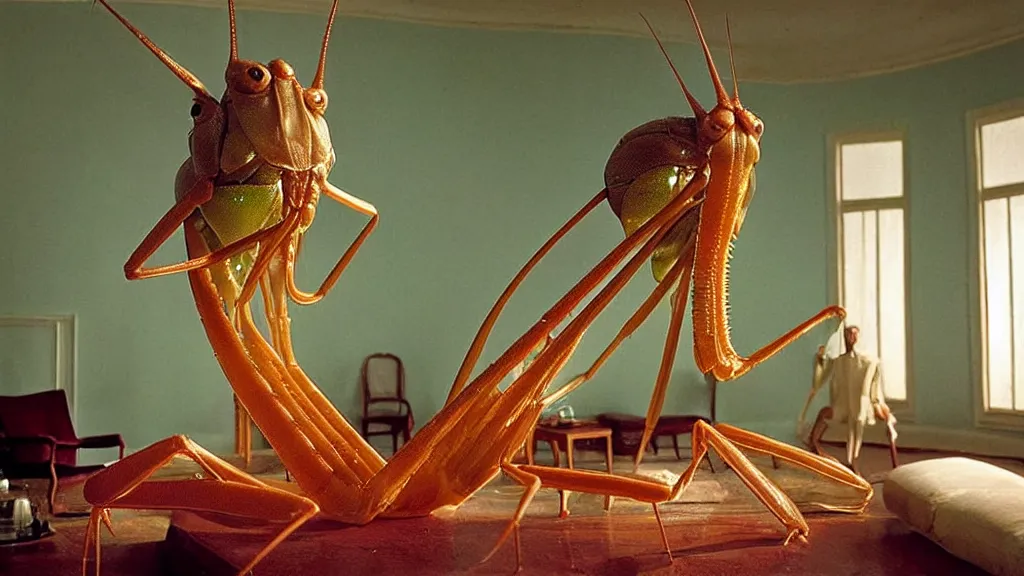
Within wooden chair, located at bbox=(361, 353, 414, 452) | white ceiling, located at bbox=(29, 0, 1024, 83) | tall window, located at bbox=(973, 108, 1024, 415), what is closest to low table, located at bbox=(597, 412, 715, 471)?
wooden chair, located at bbox=(361, 353, 414, 452)

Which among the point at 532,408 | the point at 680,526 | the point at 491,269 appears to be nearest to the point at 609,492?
the point at 532,408

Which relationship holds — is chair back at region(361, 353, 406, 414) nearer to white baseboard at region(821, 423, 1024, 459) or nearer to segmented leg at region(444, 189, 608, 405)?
white baseboard at region(821, 423, 1024, 459)

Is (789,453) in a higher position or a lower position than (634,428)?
higher

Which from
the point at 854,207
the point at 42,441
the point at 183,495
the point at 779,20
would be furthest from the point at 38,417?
the point at 854,207

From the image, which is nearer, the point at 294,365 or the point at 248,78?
the point at 248,78

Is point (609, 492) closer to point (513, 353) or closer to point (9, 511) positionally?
point (513, 353)

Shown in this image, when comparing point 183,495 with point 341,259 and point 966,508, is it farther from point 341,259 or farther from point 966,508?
point 966,508

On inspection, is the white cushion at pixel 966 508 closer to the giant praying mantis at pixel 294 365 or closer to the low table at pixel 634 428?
the giant praying mantis at pixel 294 365
